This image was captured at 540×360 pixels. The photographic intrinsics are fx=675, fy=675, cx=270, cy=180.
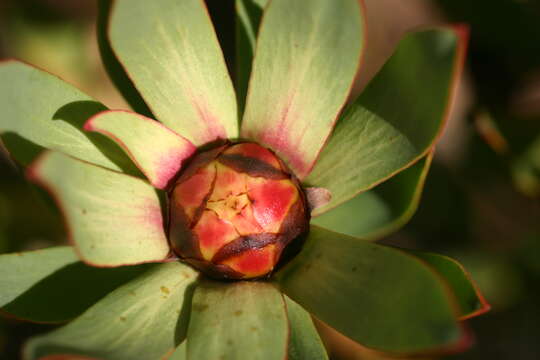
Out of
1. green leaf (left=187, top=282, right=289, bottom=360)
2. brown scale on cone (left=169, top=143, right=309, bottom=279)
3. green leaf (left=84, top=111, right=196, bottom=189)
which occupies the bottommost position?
green leaf (left=187, top=282, right=289, bottom=360)

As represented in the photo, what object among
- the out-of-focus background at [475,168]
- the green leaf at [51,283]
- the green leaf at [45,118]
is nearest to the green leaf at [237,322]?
the green leaf at [51,283]

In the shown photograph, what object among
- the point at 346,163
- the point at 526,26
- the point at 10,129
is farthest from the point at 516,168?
the point at 10,129

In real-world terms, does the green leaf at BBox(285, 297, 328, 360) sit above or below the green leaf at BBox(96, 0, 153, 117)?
below

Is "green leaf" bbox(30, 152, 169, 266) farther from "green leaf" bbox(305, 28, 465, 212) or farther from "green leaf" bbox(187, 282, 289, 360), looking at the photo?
"green leaf" bbox(305, 28, 465, 212)

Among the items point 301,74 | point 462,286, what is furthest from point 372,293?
point 301,74

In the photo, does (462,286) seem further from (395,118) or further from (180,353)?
(180,353)

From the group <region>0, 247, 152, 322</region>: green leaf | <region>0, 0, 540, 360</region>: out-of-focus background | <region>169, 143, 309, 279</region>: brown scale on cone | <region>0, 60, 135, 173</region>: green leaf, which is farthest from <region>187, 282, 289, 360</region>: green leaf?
<region>0, 0, 540, 360</region>: out-of-focus background
